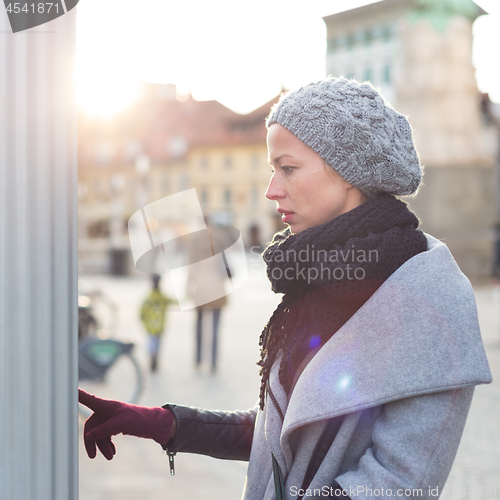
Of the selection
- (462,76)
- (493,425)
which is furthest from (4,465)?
(462,76)

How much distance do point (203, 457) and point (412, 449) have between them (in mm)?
3367

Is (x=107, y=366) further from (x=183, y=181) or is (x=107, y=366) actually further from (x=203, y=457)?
(x=183, y=181)

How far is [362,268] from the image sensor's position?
3.99ft

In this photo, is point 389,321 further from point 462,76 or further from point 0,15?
point 462,76

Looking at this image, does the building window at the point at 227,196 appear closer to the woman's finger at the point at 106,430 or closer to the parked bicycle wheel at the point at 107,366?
the parked bicycle wheel at the point at 107,366

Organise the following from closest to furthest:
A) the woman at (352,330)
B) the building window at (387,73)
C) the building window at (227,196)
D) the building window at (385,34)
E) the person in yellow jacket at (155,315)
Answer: the woman at (352,330)
the person in yellow jacket at (155,315)
the building window at (387,73)
the building window at (385,34)
the building window at (227,196)

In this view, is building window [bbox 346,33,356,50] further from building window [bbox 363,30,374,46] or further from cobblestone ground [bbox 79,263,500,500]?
cobblestone ground [bbox 79,263,500,500]

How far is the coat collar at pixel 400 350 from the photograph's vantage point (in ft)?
3.66

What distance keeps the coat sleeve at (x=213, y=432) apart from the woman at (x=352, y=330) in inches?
1.8

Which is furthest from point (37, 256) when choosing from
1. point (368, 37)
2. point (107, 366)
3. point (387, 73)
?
point (368, 37)

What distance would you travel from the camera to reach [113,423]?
137 cm

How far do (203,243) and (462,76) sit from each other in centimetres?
1280

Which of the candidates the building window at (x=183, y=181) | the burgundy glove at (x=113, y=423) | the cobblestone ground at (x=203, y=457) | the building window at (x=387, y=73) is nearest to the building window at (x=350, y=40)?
the building window at (x=387, y=73)

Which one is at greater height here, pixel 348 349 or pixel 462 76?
pixel 348 349
